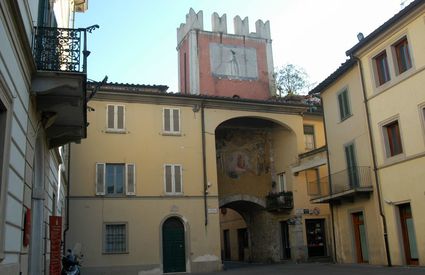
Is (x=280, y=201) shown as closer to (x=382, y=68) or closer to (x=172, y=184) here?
(x=172, y=184)

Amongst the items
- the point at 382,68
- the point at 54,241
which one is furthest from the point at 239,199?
the point at 54,241

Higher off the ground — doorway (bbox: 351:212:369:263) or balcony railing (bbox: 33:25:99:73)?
balcony railing (bbox: 33:25:99:73)

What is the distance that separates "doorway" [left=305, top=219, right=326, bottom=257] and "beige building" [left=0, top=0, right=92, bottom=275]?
60.9ft

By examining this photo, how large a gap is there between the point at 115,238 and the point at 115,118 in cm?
597

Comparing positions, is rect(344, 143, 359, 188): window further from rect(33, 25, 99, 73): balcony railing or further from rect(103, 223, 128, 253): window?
rect(33, 25, 99, 73): balcony railing

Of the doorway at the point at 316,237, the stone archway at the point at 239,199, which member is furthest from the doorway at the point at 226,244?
the doorway at the point at 316,237

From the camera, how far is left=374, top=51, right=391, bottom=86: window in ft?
63.6

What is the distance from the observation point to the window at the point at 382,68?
19391mm

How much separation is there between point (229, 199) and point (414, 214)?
13022 millimetres

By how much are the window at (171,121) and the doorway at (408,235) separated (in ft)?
39.3

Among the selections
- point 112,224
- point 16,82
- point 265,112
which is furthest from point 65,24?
point 265,112

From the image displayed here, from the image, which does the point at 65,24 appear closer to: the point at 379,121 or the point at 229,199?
the point at 379,121

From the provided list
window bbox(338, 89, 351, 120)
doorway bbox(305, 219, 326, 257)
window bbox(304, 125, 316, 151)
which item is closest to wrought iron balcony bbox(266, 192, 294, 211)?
doorway bbox(305, 219, 326, 257)

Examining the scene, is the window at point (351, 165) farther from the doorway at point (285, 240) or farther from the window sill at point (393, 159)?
the doorway at point (285, 240)
